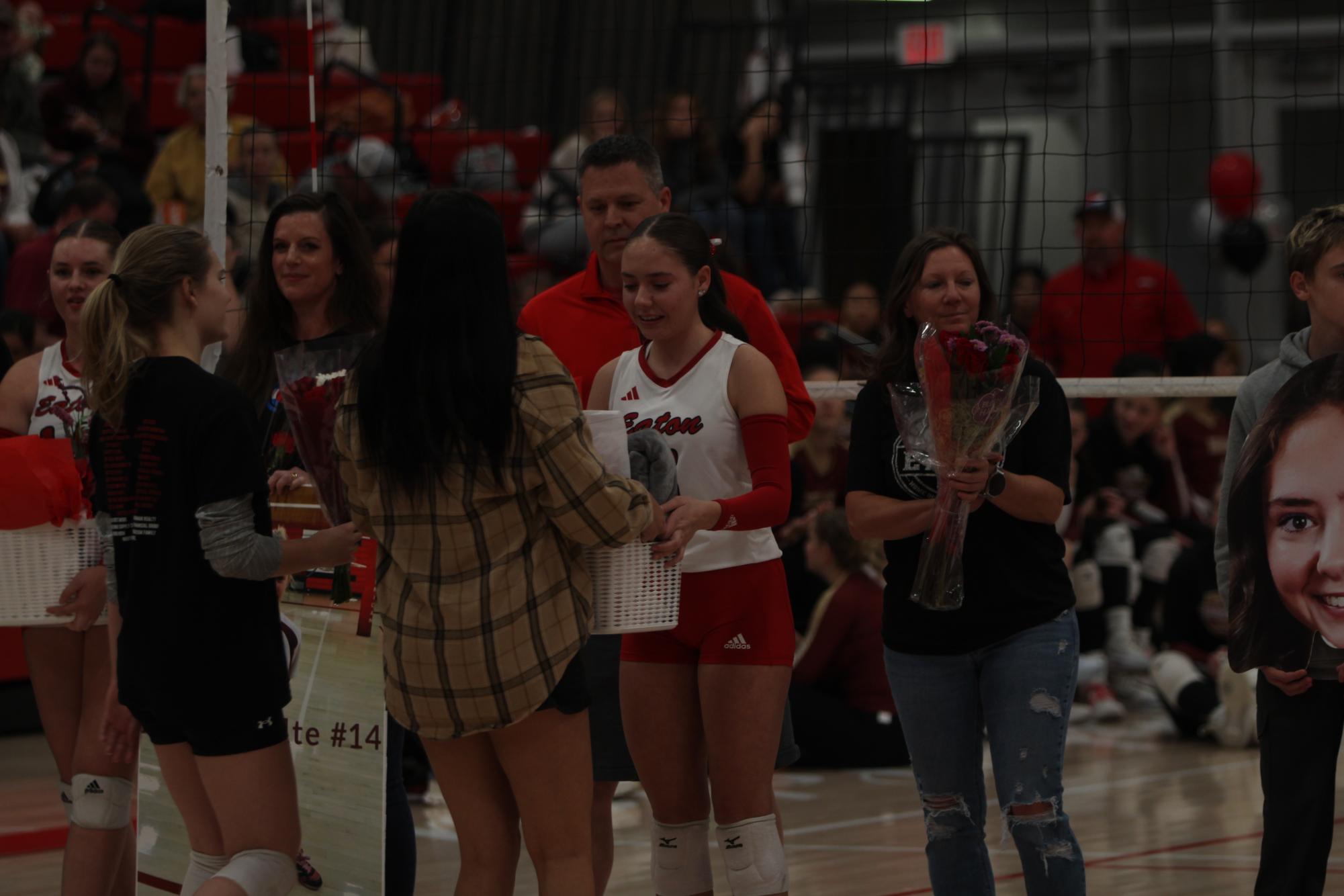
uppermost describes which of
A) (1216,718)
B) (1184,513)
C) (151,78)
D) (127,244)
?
(151,78)

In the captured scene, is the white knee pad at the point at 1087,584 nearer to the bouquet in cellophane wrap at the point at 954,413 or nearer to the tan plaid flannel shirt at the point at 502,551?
the bouquet in cellophane wrap at the point at 954,413

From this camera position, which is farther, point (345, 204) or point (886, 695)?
point (886, 695)

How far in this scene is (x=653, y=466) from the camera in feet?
12.1

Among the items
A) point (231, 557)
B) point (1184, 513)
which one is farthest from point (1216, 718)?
point (231, 557)

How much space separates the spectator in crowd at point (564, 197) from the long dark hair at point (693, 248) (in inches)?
195

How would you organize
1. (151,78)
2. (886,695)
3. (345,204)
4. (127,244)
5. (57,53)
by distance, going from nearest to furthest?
(127,244) → (345,204) → (886,695) → (151,78) → (57,53)

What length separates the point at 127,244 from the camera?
3770mm

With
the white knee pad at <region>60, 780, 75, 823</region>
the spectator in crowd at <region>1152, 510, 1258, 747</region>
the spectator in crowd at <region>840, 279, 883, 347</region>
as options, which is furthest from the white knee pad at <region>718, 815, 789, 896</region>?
the spectator in crowd at <region>840, 279, 883, 347</region>

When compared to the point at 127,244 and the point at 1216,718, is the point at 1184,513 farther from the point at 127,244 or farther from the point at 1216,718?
the point at 127,244

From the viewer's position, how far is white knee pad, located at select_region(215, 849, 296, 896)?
3.51 m

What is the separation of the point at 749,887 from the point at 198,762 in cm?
128

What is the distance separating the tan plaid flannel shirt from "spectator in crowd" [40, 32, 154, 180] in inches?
328

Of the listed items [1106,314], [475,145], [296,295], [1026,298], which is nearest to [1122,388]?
[296,295]

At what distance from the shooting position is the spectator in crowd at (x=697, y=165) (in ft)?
35.9
